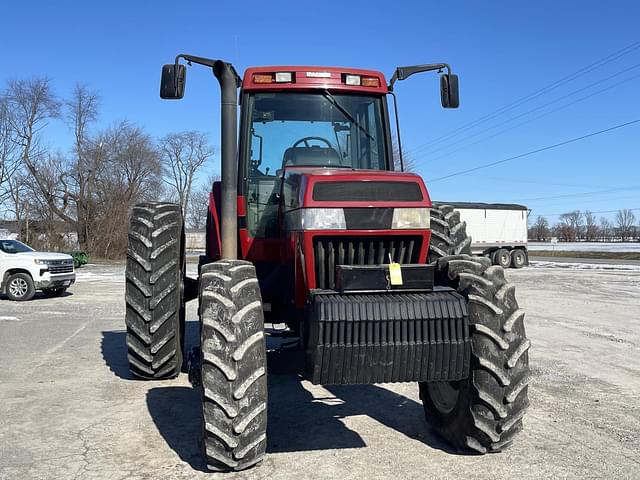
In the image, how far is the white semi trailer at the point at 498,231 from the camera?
107ft

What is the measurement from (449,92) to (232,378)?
10.9ft

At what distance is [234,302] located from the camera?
145 inches

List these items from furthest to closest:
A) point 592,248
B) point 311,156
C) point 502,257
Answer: point 592,248 → point 502,257 → point 311,156

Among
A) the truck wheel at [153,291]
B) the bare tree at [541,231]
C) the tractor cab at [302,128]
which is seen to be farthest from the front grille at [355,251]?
the bare tree at [541,231]

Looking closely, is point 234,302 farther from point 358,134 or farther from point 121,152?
point 121,152

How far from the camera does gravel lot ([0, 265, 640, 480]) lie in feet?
13.0

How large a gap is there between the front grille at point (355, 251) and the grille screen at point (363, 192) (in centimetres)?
26

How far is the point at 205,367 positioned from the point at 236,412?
33 cm

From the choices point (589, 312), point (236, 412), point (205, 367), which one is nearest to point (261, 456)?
point (236, 412)

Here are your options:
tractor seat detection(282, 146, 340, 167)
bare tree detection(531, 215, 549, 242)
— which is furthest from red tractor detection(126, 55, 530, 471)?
bare tree detection(531, 215, 549, 242)

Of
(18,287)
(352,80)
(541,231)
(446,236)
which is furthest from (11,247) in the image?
(541,231)

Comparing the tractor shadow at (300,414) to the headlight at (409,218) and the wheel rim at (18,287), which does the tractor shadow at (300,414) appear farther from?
the wheel rim at (18,287)

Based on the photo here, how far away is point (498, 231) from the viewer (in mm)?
33250

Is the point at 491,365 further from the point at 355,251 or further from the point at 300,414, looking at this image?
the point at 300,414
